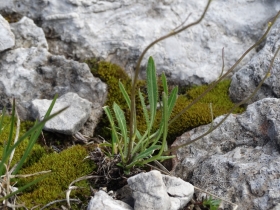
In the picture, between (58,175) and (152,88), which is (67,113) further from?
(152,88)

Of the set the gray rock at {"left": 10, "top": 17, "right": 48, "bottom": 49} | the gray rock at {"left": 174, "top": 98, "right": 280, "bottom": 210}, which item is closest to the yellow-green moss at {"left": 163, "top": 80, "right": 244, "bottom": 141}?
the gray rock at {"left": 174, "top": 98, "right": 280, "bottom": 210}

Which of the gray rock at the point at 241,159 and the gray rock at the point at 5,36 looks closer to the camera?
the gray rock at the point at 241,159

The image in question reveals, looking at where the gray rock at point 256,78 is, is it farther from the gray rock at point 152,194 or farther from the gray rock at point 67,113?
the gray rock at point 152,194

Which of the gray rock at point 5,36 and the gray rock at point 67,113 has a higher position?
the gray rock at point 5,36

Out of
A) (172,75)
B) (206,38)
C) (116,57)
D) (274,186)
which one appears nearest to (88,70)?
(116,57)

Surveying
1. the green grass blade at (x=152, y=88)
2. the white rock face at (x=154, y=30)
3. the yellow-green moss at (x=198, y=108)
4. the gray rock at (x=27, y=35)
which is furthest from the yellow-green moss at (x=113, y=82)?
the green grass blade at (x=152, y=88)

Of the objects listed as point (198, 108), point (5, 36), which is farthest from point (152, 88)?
point (5, 36)

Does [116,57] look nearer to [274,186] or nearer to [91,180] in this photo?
[91,180]
